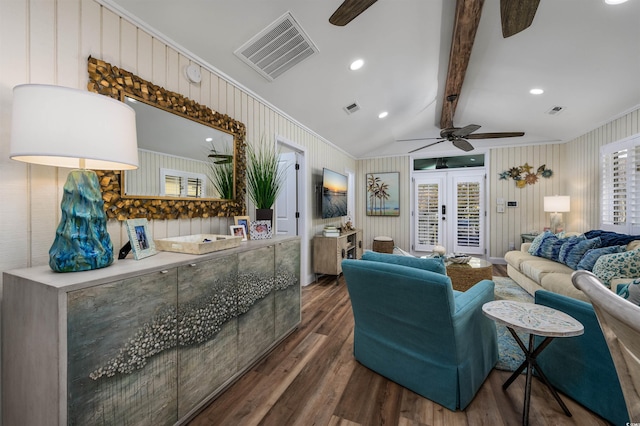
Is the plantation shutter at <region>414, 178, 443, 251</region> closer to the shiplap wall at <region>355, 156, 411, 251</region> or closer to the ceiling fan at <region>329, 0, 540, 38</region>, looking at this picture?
the shiplap wall at <region>355, 156, 411, 251</region>

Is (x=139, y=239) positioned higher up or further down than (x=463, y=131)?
further down

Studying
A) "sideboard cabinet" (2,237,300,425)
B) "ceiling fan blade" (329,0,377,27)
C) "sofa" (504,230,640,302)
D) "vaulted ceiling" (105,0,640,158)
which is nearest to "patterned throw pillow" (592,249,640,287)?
"sofa" (504,230,640,302)

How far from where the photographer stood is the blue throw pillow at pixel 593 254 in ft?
8.79

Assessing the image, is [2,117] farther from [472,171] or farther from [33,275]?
[472,171]

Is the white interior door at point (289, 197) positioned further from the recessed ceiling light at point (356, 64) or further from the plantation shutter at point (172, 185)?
the plantation shutter at point (172, 185)

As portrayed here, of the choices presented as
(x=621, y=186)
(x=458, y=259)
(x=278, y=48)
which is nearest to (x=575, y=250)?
(x=458, y=259)

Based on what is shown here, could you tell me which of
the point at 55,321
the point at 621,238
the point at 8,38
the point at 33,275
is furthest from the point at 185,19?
the point at 621,238

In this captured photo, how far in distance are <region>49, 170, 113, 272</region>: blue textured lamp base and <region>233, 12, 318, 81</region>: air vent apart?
161 cm

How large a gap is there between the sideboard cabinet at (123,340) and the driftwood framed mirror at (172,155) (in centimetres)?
43

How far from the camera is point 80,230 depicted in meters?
1.21

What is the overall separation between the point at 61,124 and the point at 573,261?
178 inches

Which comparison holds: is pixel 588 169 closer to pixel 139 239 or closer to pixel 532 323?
pixel 532 323

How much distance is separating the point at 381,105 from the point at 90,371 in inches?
164

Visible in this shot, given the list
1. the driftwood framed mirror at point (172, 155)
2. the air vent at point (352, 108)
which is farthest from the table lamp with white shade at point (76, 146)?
the air vent at point (352, 108)
